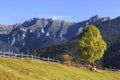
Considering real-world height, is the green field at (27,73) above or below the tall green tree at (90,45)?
below

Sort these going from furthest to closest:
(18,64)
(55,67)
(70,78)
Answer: (55,67)
(70,78)
(18,64)

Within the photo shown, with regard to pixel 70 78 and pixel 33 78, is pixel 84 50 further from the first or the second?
pixel 33 78

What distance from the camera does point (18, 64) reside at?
7544cm

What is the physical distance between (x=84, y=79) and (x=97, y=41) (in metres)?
43.9

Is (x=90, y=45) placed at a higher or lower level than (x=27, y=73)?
higher

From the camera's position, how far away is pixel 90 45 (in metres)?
125

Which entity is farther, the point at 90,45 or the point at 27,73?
the point at 90,45

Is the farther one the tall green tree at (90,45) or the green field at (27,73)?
the tall green tree at (90,45)

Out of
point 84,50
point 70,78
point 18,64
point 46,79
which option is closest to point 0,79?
point 46,79

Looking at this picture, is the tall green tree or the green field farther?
the tall green tree

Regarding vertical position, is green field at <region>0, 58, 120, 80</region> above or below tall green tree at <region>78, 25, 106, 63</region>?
below

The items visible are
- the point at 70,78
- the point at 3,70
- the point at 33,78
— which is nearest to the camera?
the point at 3,70

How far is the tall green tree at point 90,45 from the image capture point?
124000 mm

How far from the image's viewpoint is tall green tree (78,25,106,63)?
407 feet
